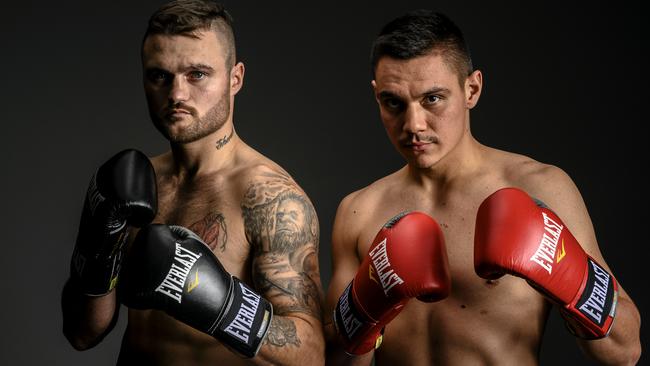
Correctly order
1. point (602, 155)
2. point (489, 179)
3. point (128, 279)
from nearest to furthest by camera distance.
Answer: point (128, 279)
point (489, 179)
point (602, 155)

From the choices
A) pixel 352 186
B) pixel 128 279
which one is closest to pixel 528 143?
pixel 352 186

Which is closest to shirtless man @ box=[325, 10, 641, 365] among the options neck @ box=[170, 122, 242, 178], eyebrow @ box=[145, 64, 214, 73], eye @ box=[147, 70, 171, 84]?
neck @ box=[170, 122, 242, 178]

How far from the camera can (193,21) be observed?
322 centimetres

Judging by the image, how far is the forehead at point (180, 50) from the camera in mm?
3174

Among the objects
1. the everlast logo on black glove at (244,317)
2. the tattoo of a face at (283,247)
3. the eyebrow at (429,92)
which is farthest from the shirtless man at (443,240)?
the everlast logo on black glove at (244,317)

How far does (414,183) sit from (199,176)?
0.70 m

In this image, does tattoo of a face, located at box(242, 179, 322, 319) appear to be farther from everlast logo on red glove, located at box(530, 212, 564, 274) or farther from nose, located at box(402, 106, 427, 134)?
everlast logo on red glove, located at box(530, 212, 564, 274)

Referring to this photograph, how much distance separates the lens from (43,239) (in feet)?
15.1

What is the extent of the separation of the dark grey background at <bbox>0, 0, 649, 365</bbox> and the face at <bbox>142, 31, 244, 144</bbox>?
57.4 inches

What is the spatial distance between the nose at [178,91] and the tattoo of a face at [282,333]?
2.51 feet

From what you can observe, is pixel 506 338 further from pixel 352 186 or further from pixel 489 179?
pixel 352 186

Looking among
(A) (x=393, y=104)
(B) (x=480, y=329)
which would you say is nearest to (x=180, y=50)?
(A) (x=393, y=104)

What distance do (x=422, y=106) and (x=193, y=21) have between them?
783 mm

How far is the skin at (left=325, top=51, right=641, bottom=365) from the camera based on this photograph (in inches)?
118
